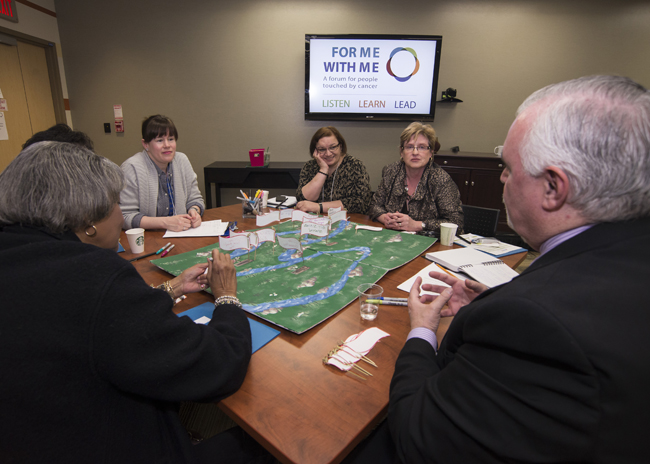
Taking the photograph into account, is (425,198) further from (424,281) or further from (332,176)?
(424,281)

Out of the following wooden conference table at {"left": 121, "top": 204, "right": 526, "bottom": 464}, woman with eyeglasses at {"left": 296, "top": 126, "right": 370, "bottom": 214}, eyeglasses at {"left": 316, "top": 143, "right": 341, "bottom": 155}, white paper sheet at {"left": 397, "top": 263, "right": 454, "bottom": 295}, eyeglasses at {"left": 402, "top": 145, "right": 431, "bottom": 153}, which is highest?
eyeglasses at {"left": 402, "top": 145, "right": 431, "bottom": 153}

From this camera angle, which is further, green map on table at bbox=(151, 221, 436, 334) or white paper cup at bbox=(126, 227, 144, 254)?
white paper cup at bbox=(126, 227, 144, 254)

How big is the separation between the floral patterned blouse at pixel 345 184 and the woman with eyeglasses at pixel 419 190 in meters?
0.16

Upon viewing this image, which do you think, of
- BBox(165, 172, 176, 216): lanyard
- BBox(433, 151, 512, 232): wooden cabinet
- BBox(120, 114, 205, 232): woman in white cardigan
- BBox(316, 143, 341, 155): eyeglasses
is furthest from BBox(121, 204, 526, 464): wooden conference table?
BBox(433, 151, 512, 232): wooden cabinet

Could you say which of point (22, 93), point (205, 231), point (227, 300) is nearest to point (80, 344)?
point (227, 300)

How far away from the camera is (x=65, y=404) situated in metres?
0.64

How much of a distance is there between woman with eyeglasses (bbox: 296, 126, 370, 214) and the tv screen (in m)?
1.88

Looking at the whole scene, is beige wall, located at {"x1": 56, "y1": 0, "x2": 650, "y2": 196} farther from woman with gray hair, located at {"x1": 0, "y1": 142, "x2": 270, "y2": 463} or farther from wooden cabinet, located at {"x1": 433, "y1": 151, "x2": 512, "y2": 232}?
woman with gray hair, located at {"x1": 0, "y1": 142, "x2": 270, "y2": 463}

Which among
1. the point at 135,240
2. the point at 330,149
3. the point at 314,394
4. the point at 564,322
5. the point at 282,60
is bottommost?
the point at 314,394

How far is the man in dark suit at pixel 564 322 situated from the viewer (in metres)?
0.51

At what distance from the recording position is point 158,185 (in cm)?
232

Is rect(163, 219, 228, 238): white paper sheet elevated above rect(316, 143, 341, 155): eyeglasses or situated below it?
below

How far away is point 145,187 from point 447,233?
1948 millimetres

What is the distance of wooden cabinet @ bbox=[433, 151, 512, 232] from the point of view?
4.11m
